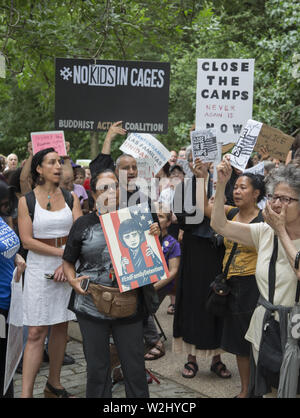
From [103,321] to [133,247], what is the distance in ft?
1.84

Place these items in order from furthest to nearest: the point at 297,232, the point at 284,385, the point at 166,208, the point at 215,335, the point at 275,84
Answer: the point at 275,84 → the point at 166,208 → the point at 215,335 → the point at 297,232 → the point at 284,385

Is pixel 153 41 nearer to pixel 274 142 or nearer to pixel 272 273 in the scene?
pixel 274 142

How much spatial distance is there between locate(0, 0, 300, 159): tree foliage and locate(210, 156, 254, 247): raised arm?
7.03ft

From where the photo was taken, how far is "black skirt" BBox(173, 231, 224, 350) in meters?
5.68

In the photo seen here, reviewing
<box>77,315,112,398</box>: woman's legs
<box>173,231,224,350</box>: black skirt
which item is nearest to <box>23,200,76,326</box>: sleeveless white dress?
<box>77,315,112,398</box>: woman's legs

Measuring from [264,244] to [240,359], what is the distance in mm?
1660

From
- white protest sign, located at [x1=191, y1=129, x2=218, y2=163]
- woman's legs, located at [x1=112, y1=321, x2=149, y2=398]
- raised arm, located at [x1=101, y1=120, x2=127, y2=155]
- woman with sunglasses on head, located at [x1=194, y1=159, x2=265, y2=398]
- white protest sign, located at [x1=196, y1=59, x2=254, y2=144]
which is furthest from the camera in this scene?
white protest sign, located at [x1=196, y1=59, x2=254, y2=144]

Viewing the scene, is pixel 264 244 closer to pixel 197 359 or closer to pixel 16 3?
pixel 197 359

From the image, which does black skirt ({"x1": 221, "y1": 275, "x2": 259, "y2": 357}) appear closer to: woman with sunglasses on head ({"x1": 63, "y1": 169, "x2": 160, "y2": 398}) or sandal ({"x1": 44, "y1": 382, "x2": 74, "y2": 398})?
woman with sunglasses on head ({"x1": 63, "y1": 169, "x2": 160, "y2": 398})

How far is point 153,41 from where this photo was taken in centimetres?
882

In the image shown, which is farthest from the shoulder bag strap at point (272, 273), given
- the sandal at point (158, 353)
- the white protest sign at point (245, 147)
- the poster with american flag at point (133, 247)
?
the sandal at point (158, 353)

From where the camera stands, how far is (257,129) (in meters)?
5.29

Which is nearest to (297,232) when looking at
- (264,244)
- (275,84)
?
(264,244)

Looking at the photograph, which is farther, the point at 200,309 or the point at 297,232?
the point at 200,309
